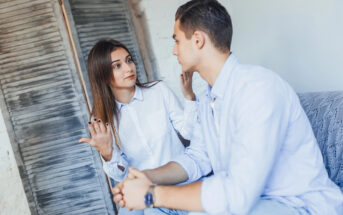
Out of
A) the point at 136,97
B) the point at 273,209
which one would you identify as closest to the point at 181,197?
the point at 273,209

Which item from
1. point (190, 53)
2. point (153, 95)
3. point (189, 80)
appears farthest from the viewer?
point (153, 95)

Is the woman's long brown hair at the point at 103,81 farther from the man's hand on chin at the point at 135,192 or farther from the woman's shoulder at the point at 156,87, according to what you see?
the man's hand on chin at the point at 135,192

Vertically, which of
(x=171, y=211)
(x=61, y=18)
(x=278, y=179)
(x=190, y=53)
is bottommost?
(x=171, y=211)

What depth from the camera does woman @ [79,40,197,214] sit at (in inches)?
62.1

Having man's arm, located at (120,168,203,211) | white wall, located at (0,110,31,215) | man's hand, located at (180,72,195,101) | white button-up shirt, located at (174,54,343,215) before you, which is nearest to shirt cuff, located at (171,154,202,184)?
white button-up shirt, located at (174,54,343,215)

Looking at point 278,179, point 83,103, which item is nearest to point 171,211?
point 278,179

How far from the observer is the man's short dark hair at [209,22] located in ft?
3.37

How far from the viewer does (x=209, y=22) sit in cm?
103

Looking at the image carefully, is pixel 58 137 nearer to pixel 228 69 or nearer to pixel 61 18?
pixel 61 18

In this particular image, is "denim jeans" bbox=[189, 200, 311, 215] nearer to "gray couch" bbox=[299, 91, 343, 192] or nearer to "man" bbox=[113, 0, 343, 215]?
"man" bbox=[113, 0, 343, 215]

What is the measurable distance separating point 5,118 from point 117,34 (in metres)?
1.03

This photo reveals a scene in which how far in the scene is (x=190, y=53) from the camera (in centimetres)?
105

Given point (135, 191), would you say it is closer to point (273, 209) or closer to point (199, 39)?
point (273, 209)

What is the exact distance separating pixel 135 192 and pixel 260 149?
42 cm
